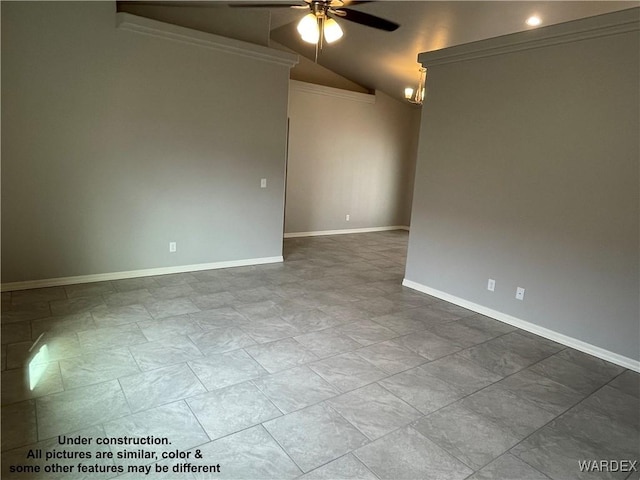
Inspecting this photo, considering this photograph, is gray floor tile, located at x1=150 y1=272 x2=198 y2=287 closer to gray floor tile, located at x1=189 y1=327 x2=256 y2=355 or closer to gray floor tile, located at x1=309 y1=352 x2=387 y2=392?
gray floor tile, located at x1=189 y1=327 x2=256 y2=355

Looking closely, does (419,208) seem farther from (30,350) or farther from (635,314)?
(30,350)

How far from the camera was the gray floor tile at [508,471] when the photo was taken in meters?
1.89

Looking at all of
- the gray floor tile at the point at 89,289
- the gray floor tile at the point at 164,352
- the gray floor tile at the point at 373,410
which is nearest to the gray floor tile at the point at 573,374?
the gray floor tile at the point at 373,410

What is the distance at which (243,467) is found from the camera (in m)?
1.86

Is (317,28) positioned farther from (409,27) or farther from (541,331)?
(541,331)

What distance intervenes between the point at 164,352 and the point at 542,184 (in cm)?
347

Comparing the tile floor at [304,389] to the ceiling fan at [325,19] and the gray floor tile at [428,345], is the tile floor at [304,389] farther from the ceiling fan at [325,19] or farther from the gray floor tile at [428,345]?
the ceiling fan at [325,19]

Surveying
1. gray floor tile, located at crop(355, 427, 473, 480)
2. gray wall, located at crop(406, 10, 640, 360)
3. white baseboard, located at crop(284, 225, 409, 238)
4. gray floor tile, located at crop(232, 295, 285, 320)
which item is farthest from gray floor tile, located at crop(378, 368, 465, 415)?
white baseboard, located at crop(284, 225, 409, 238)

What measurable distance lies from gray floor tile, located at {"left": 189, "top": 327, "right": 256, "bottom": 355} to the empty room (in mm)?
24

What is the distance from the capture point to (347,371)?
2.78 metres

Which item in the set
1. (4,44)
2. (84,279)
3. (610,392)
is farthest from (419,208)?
(4,44)

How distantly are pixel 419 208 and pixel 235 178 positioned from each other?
2353mm

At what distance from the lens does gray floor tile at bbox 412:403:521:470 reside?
6.66 ft

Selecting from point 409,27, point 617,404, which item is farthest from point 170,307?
point 409,27
